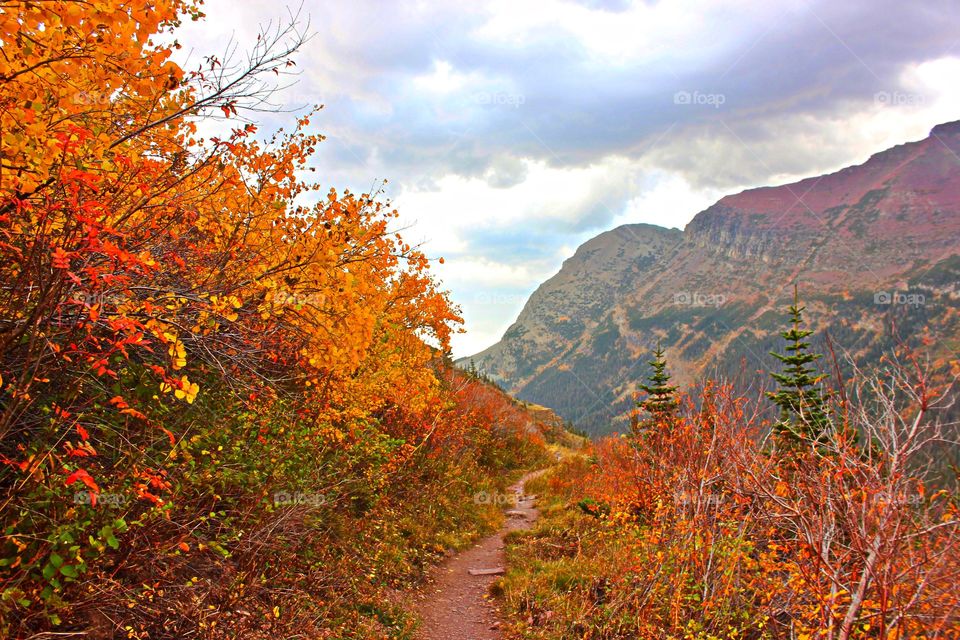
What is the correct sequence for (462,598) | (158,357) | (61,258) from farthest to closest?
(462,598)
(158,357)
(61,258)

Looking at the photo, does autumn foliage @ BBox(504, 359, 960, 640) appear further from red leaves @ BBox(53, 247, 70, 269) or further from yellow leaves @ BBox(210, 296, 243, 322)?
red leaves @ BBox(53, 247, 70, 269)

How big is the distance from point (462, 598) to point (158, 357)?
647 cm

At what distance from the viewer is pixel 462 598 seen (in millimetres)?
8734

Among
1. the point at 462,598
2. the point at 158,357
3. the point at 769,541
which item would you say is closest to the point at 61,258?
the point at 158,357

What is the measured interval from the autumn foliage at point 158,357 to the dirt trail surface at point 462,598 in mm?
762

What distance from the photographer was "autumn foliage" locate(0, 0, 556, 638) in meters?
3.14

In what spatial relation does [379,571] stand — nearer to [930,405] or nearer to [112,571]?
[112,571]

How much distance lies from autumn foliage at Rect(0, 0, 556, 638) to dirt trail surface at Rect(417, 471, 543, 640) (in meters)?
0.76

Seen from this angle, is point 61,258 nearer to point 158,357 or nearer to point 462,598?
point 158,357

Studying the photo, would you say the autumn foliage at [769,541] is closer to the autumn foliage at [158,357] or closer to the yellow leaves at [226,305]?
the autumn foliage at [158,357]

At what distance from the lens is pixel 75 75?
10.9ft

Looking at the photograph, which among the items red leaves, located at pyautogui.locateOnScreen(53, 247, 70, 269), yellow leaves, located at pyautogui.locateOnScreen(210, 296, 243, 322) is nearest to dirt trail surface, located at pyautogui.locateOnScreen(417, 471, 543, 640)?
yellow leaves, located at pyautogui.locateOnScreen(210, 296, 243, 322)

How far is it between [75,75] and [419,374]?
8.72m

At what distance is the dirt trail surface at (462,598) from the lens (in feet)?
24.7
